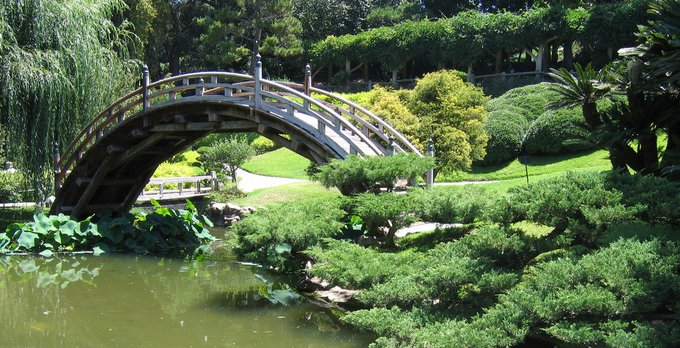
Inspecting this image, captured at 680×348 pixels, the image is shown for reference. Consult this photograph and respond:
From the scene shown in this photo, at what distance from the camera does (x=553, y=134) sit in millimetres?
23859

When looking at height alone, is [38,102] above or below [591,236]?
above

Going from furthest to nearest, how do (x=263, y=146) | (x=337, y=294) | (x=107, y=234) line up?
1. (x=263, y=146)
2. (x=107, y=234)
3. (x=337, y=294)

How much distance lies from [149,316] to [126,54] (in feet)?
40.4

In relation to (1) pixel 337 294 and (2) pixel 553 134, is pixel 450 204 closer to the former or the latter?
(1) pixel 337 294

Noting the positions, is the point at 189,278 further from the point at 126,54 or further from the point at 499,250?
the point at 126,54

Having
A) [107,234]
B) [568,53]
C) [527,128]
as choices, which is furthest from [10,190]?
[568,53]

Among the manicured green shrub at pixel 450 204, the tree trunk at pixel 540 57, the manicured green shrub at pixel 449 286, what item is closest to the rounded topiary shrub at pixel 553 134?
the tree trunk at pixel 540 57

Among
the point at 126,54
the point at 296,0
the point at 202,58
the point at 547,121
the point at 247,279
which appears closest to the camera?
the point at 247,279

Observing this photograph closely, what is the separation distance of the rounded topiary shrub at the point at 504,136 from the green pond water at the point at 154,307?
1224 centimetres

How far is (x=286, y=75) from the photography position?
48.6 metres

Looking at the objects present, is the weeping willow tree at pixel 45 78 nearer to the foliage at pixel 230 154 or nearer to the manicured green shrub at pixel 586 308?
the foliage at pixel 230 154

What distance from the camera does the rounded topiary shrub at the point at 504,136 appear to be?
25.1 metres

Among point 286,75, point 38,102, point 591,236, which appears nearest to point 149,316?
point 591,236

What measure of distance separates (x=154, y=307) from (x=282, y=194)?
1266 centimetres
